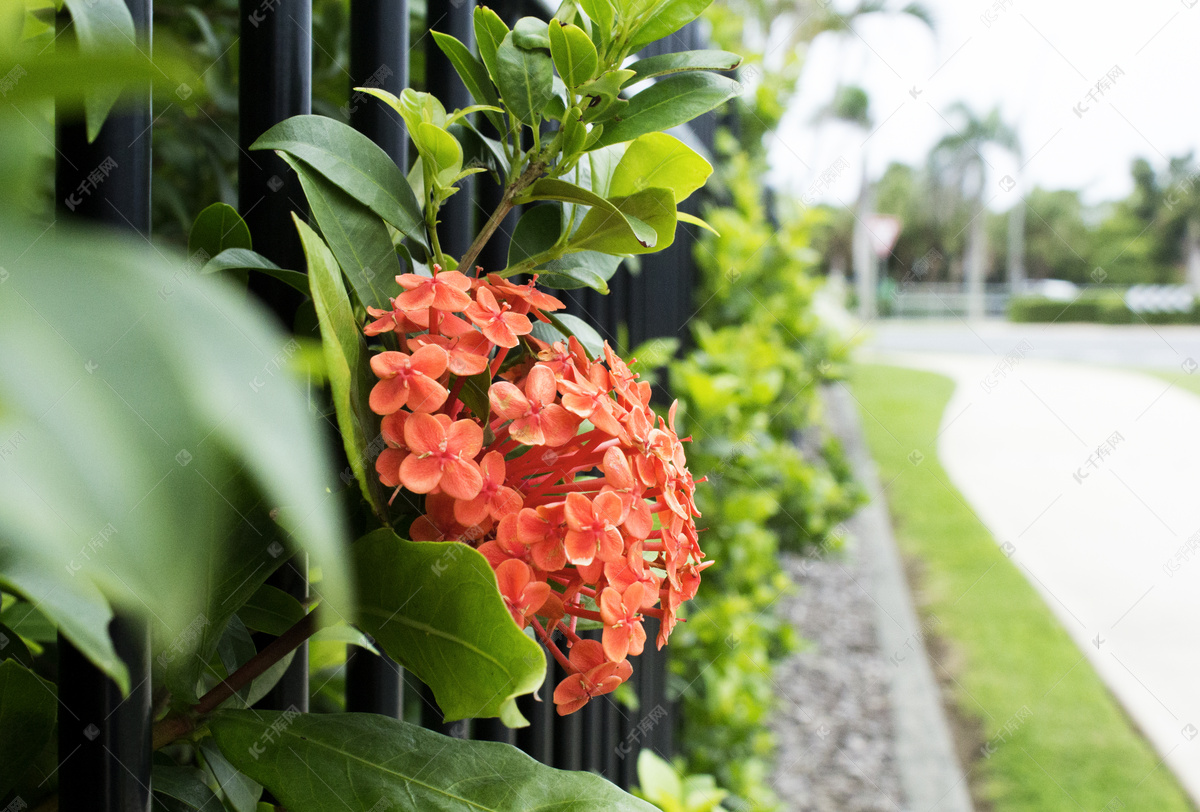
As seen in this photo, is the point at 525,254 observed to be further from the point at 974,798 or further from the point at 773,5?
the point at 773,5

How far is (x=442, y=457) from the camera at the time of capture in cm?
49

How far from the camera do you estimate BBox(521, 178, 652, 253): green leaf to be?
0.58 meters

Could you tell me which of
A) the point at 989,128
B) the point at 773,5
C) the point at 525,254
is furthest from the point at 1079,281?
the point at 525,254

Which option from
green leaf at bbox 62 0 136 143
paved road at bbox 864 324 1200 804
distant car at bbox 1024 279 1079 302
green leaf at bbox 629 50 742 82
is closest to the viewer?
green leaf at bbox 62 0 136 143

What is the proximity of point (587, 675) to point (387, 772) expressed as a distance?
146mm

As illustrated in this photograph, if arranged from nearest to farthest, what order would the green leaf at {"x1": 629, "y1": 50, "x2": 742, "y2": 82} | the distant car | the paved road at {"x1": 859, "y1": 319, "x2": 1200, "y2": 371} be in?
the green leaf at {"x1": 629, "y1": 50, "x2": 742, "y2": 82}
the paved road at {"x1": 859, "y1": 319, "x2": 1200, "y2": 371}
the distant car

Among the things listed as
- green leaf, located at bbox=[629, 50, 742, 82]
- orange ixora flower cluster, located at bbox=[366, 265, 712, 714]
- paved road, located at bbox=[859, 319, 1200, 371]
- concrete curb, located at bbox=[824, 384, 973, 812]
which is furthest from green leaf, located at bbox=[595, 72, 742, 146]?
paved road, located at bbox=[859, 319, 1200, 371]

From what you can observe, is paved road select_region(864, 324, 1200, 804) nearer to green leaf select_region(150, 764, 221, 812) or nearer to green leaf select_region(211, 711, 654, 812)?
green leaf select_region(211, 711, 654, 812)

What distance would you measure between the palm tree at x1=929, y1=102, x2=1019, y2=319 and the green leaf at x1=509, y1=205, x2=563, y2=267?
99.7 ft

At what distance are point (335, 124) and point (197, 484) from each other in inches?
14.4

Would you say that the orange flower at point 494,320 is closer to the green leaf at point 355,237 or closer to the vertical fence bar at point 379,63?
the green leaf at point 355,237

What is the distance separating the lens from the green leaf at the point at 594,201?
58 centimetres

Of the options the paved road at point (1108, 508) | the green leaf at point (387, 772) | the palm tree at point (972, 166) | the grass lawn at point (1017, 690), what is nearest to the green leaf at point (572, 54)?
the green leaf at point (387, 772)

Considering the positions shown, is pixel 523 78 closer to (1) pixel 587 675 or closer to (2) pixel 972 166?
(1) pixel 587 675
